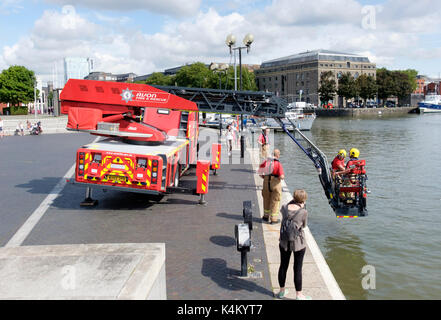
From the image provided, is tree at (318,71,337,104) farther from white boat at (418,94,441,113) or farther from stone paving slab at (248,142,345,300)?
stone paving slab at (248,142,345,300)

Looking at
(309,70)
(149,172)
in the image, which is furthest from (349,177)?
(309,70)

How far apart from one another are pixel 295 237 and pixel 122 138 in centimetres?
791

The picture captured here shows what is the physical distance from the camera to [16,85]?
88062 mm

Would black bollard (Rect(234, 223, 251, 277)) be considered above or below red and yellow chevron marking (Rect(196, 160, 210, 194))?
below

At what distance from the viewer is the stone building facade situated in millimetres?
147625

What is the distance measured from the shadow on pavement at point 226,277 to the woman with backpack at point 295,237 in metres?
0.47

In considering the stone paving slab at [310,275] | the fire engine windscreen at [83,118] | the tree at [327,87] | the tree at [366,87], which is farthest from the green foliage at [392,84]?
the stone paving slab at [310,275]

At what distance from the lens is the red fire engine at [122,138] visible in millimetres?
11414

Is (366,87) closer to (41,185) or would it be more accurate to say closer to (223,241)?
(41,185)

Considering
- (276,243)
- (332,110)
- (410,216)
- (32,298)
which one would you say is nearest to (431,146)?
(410,216)

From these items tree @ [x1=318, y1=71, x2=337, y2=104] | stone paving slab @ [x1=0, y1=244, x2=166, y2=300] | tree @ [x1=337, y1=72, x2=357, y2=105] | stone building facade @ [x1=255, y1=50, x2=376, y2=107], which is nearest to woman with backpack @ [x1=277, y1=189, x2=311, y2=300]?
stone paving slab @ [x1=0, y1=244, x2=166, y2=300]

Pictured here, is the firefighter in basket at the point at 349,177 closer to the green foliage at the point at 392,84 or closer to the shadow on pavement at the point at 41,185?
the shadow on pavement at the point at 41,185

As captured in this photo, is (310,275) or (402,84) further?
(402,84)
